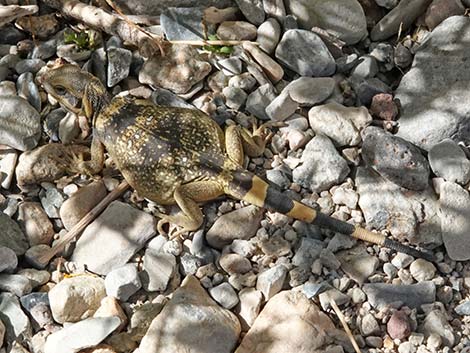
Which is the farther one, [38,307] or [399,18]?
[399,18]

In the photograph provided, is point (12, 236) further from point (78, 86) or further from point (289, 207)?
point (289, 207)

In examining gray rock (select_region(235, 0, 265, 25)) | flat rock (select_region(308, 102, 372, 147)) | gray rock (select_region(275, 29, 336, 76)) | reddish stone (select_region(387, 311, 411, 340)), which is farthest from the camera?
gray rock (select_region(235, 0, 265, 25))

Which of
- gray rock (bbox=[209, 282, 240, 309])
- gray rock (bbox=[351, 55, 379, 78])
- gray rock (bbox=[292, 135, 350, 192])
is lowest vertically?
gray rock (bbox=[209, 282, 240, 309])

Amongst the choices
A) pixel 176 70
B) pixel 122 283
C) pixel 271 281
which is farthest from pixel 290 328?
pixel 176 70

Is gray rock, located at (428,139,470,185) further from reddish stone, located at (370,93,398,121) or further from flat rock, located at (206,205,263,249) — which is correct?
flat rock, located at (206,205,263,249)

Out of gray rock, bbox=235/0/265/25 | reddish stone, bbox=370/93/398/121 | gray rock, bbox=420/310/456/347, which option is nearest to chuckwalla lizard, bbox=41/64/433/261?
gray rock, bbox=420/310/456/347

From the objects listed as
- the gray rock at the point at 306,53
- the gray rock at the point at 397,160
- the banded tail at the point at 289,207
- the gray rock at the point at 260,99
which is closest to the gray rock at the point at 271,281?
the banded tail at the point at 289,207

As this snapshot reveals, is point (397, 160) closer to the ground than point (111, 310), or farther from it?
farther from it
